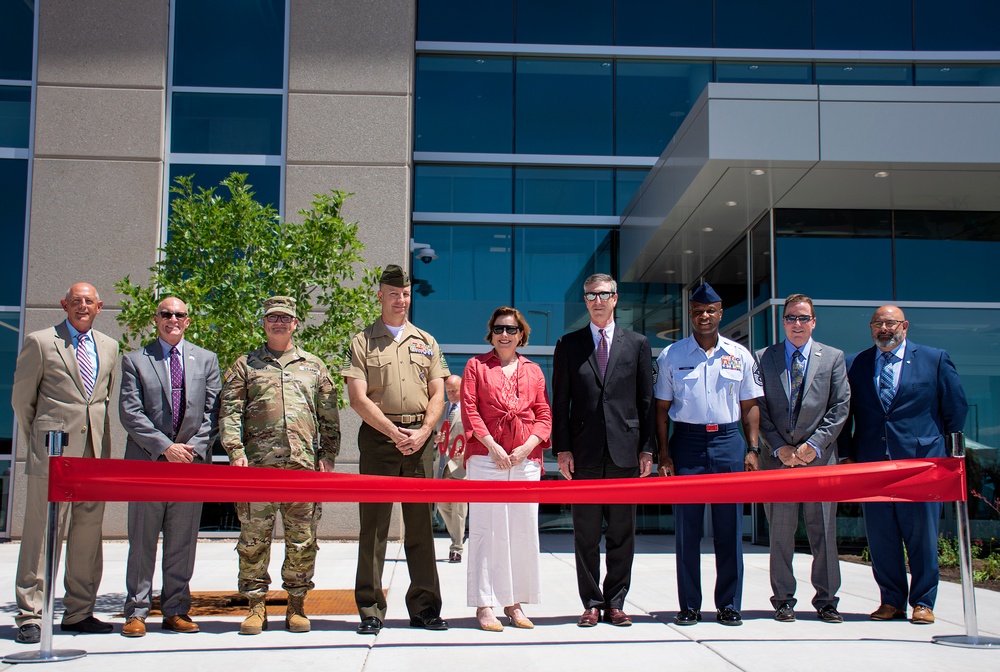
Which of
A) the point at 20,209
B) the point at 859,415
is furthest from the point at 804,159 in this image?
the point at 20,209

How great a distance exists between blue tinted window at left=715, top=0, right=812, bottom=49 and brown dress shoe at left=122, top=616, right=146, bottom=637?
12.1 meters

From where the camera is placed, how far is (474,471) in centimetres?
569

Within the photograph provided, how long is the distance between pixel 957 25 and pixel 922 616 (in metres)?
11.3

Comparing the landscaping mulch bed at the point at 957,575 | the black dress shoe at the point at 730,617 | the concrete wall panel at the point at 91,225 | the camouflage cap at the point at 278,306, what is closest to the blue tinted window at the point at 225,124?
the concrete wall panel at the point at 91,225

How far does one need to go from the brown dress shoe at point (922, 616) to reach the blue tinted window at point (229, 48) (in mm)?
10707

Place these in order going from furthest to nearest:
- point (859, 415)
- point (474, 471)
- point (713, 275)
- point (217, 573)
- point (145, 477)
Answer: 1. point (713, 275)
2. point (217, 573)
3. point (859, 415)
4. point (474, 471)
5. point (145, 477)

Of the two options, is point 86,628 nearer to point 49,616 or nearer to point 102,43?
point 49,616

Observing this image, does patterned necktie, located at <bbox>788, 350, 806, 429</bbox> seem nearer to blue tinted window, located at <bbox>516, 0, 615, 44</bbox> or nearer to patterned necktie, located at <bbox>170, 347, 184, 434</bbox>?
patterned necktie, located at <bbox>170, 347, 184, 434</bbox>

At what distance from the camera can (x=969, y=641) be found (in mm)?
4926

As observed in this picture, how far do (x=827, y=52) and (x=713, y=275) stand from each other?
389cm

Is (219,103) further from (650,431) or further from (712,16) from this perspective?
(650,431)

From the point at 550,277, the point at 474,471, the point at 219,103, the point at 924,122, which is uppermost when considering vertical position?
the point at 219,103

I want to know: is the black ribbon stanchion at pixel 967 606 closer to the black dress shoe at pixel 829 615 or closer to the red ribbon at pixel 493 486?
the red ribbon at pixel 493 486

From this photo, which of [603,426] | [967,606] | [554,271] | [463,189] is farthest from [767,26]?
[967,606]
